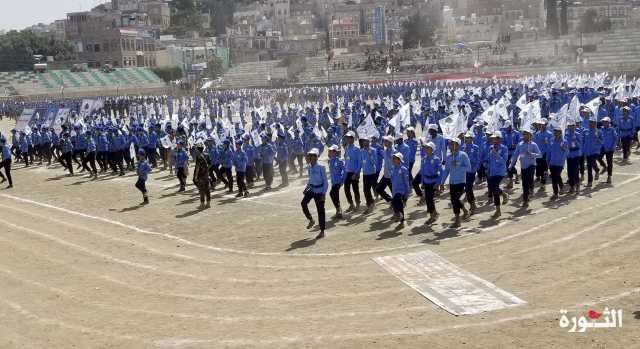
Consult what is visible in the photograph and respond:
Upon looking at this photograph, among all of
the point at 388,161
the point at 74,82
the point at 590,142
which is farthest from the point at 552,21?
the point at 388,161

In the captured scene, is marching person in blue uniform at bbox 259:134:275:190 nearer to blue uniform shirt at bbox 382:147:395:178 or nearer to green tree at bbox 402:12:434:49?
blue uniform shirt at bbox 382:147:395:178

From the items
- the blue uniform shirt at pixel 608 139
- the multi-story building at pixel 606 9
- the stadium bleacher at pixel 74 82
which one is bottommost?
the blue uniform shirt at pixel 608 139

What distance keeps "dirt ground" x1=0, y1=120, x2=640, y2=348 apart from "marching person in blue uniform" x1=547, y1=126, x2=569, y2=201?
1.69 feet

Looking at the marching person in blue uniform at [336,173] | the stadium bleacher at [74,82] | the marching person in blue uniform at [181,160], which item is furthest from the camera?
the stadium bleacher at [74,82]

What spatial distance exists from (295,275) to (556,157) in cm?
746

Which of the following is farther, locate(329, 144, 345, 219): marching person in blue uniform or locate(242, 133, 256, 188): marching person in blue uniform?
locate(242, 133, 256, 188): marching person in blue uniform

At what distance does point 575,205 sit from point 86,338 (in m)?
10.5

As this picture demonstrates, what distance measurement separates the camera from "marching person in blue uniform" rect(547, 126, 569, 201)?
15.8 meters

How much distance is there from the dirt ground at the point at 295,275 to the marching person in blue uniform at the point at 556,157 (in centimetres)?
51

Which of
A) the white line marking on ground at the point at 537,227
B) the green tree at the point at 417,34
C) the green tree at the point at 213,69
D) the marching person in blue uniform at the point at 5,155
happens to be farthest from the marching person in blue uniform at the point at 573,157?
the green tree at the point at 417,34

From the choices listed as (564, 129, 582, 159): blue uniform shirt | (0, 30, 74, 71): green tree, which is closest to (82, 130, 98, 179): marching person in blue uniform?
(564, 129, 582, 159): blue uniform shirt

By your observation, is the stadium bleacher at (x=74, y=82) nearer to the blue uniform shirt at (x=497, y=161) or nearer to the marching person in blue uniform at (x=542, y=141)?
the marching person in blue uniform at (x=542, y=141)

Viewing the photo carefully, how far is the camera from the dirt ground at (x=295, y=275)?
8.46 meters

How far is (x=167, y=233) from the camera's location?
15391mm
